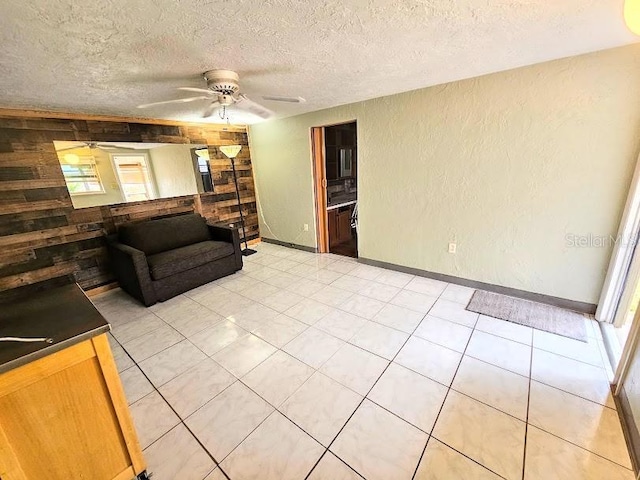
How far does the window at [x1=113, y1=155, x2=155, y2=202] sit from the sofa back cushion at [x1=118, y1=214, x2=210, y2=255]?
0.39m

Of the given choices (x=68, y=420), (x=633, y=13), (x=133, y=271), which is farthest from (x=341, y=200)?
(x=68, y=420)

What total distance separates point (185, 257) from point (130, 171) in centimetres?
142

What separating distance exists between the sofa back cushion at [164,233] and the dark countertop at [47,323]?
2011mm

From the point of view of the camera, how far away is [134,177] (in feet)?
11.3

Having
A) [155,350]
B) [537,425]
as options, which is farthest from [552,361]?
[155,350]

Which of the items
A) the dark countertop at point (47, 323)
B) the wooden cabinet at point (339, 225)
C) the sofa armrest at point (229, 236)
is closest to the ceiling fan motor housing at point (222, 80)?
the dark countertop at point (47, 323)

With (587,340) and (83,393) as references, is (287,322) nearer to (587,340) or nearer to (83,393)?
(83,393)

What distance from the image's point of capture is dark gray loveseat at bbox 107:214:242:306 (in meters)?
2.85

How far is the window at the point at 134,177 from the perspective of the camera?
131 inches

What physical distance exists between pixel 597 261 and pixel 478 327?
3.81 ft

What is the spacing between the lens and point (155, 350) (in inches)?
86.0

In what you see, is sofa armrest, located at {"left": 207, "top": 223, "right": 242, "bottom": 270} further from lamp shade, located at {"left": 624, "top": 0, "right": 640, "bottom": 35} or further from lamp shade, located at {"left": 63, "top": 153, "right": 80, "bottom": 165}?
lamp shade, located at {"left": 624, "top": 0, "right": 640, "bottom": 35}

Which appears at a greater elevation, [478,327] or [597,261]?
[597,261]

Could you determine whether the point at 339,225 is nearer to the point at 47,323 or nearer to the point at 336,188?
the point at 336,188
